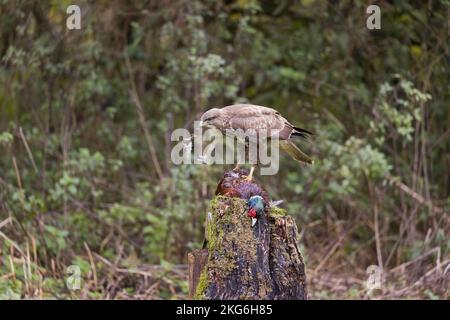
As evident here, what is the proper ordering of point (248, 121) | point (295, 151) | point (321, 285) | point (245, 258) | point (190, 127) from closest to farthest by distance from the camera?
point (245, 258)
point (248, 121)
point (295, 151)
point (321, 285)
point (190, 127)

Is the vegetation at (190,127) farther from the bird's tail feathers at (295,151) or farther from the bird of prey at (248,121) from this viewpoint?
the bird of prey at (248,121)

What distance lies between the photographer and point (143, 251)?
854cm

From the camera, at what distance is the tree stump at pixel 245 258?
427 centimetres

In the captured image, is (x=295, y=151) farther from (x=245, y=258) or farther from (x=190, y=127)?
(x=190, y=127)

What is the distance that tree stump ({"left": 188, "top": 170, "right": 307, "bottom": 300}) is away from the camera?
4266mm

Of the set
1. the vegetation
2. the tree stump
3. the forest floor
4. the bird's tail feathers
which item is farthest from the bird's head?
the vegetation

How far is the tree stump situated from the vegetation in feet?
10.2

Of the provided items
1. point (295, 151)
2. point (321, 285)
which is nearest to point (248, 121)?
point (295, 151)

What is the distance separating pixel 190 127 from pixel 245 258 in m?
4.65

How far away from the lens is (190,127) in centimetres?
882

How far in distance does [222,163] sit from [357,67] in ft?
7.59

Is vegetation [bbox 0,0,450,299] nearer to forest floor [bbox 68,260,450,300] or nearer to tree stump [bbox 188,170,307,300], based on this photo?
forest floor [bbox 68,260,450,300]
